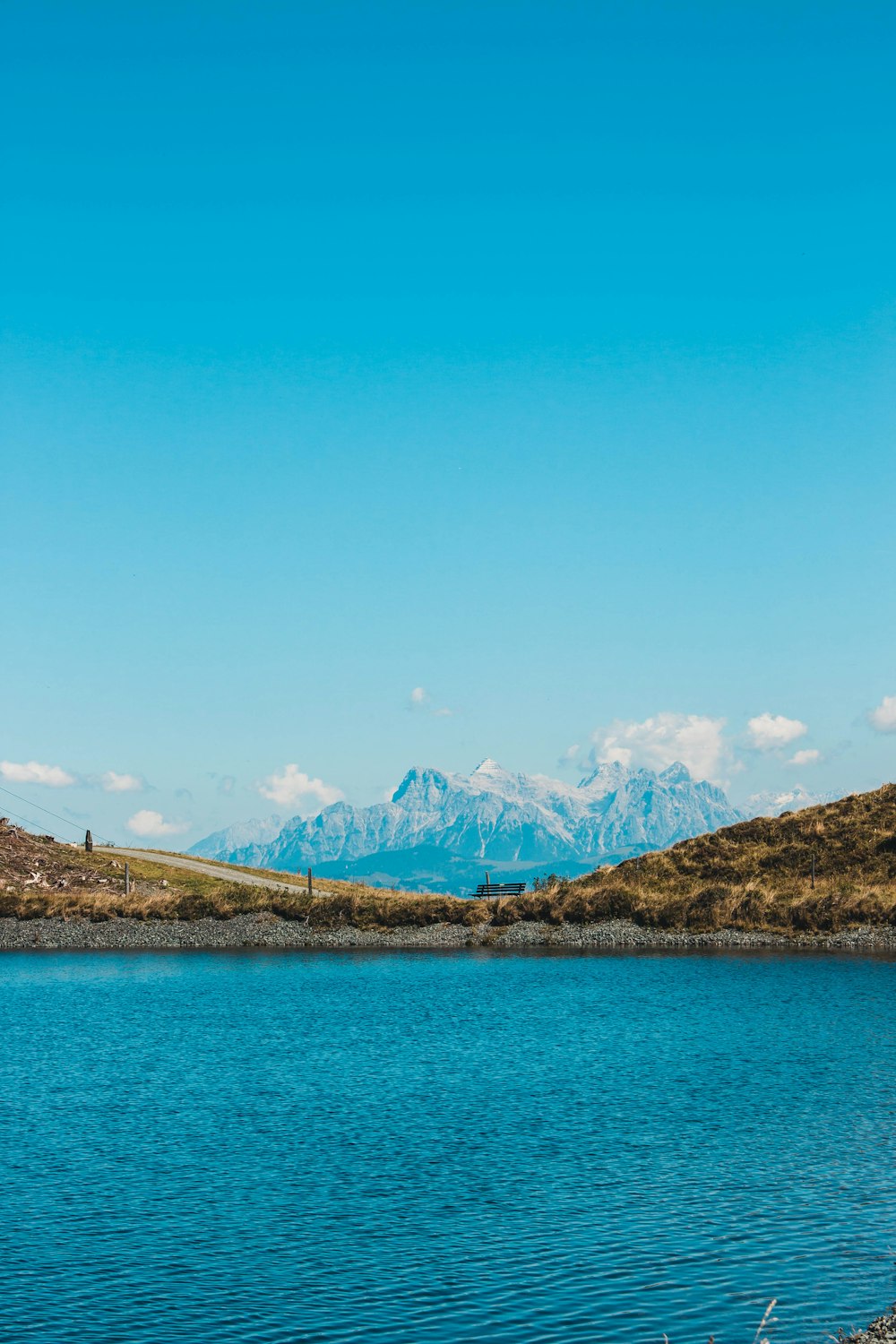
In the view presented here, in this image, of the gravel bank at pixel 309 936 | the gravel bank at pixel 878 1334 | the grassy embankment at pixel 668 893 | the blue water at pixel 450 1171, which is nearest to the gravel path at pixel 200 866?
the grassy embankment at pixel 668 893

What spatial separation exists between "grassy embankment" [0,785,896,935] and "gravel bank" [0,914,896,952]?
1701 millimetres

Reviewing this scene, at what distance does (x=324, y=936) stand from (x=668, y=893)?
26783mm

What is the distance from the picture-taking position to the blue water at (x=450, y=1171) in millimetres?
19719

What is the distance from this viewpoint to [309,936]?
88.0 metres

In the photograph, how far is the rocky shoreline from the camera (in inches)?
3142

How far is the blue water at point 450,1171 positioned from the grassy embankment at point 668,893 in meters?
29.2

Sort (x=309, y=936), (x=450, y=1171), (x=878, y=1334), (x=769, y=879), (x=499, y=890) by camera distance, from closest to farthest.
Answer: (x=878, y=1334) → (x=450, y=1171) → (x=309, y=936) → (x=769, y=879) → (x=499, y=890)

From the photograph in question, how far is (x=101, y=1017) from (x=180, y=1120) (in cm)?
2040

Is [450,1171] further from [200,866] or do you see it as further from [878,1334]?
[200,866]

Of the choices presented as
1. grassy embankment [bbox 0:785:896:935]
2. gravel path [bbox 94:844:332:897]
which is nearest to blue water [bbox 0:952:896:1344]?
grassy embankment [bbox 0:785:896:935]

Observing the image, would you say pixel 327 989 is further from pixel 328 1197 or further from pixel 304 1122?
pixel 328 1197

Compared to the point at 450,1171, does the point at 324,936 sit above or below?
above

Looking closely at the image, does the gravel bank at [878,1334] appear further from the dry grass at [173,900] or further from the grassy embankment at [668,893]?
the dry grass at [173,900]

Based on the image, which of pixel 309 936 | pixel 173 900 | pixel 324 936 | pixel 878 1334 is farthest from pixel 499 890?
pixel 878 1334
